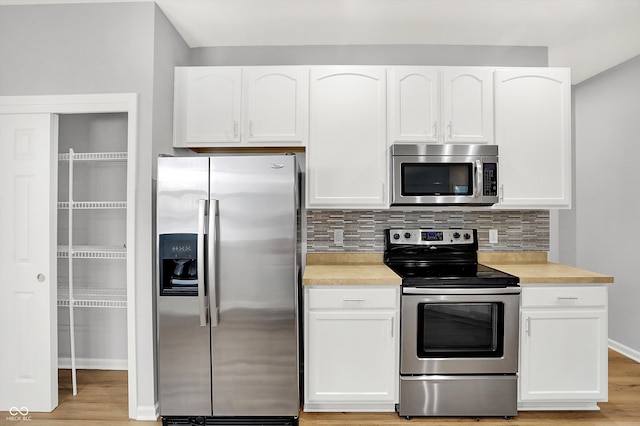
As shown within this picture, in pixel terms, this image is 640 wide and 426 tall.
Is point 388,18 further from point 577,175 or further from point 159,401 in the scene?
point 159,401

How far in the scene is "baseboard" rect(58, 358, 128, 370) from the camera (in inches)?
120

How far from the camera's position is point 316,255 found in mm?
3004

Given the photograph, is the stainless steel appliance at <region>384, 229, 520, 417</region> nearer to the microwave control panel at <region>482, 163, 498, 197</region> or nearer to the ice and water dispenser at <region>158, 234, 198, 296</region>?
the microwave control panel at <region>482, 163, 498, 197</region>

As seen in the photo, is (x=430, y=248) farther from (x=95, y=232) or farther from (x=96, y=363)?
(x=96, y=363)

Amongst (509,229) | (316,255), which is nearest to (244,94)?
(316,255)

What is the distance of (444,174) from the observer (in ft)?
8.63

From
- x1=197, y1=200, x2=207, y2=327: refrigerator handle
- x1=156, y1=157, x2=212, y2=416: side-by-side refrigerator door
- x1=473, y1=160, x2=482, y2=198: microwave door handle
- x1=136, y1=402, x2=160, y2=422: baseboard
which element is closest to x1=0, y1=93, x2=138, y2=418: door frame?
x1=136, y1=402, x2=160, y2=422: baseboard

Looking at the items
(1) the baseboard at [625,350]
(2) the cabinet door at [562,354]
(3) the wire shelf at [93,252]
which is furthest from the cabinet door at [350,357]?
(1) the baseboard at [625,350]

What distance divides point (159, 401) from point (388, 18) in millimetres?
3005

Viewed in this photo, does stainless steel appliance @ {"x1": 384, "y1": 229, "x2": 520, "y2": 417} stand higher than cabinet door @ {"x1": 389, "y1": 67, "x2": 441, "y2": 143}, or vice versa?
cabinet door @ {"x1": 389, "y1": 67, "x2": 441, "y2": 143}

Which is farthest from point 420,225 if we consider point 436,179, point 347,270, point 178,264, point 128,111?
point 128,111

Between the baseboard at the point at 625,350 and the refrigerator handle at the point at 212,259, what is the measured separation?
11.7 ft

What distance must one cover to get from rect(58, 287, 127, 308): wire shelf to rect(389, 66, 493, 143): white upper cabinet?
7.90 ft

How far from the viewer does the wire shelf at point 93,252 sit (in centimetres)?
257
